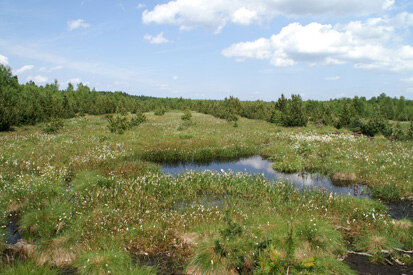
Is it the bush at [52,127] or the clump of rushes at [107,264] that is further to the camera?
the bush at [52,127]

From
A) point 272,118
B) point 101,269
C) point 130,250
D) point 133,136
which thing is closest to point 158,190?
point 130,250

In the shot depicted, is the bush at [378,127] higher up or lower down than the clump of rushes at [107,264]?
higher up

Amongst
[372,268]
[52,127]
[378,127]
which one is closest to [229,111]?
[378,127]

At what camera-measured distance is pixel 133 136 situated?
75.1 ft

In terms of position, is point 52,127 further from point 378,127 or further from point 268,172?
point 378,127

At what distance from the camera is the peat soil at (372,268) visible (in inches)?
215

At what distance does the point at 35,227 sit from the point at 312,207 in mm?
9229

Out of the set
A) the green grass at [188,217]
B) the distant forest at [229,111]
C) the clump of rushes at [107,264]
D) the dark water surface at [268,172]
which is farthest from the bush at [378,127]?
the clump of rushes at [107,264]

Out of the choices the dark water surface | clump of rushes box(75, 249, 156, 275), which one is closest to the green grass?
clump of rushes box(75, 249, 156, 275)

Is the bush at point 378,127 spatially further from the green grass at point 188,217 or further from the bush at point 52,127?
the bush at point 52,127

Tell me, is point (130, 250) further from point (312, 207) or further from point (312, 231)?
point (312, 207)

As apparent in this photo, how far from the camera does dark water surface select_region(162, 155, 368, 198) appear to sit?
11.5 metres

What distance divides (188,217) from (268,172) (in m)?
7.94

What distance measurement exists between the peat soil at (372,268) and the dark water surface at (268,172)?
15.8 feet
